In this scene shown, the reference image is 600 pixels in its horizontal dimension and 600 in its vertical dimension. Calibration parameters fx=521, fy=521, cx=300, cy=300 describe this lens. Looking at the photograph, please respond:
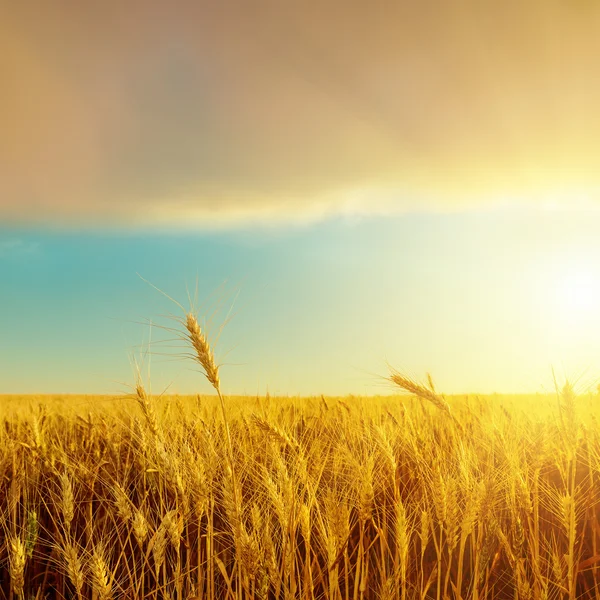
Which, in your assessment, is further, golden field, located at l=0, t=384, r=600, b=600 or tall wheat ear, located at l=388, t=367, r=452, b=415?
tall wheat ear, located at l=388, t=367, r=452, b=415

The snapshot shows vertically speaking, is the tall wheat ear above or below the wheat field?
above

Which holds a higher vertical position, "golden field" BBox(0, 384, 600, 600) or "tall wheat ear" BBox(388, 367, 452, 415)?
"tall wheat ear" BBox(388, 367, 452, 415)

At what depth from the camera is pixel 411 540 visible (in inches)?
120

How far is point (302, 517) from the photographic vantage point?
195 cm

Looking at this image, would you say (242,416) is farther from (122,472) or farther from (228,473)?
(228,473)

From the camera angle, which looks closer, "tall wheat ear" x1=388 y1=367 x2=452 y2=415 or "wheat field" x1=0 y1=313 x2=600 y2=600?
"wheat field" x1=0 y1=313 x2=600 y2=600

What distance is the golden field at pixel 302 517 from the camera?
201cm

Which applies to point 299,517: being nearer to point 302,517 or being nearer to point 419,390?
point 302,517

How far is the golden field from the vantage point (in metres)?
2.01

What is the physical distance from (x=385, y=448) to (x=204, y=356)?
113 cm

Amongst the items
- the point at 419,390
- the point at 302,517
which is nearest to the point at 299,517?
the point at 302,517

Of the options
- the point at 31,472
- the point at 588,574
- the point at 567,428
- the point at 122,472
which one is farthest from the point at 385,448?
the point at 31,472

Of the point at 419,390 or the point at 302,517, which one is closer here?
the point at 302,517

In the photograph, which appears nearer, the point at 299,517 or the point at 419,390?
the point at 299,517
